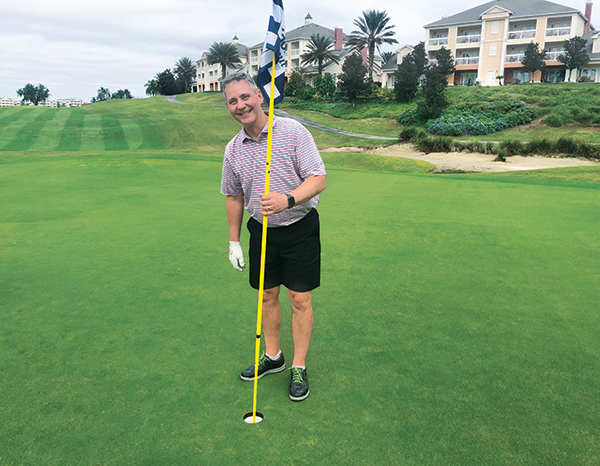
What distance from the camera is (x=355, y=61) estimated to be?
4253 centimetres

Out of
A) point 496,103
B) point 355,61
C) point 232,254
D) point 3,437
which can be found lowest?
point 3,437

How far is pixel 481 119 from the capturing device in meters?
32.9

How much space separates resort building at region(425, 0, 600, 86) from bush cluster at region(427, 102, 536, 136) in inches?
663

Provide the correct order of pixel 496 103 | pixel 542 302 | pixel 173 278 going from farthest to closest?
pixel 496 103
pixel 173 278
pixel 542 302

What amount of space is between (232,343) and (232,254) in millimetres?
653

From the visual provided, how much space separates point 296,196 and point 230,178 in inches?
25.4

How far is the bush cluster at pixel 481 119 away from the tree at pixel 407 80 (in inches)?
259

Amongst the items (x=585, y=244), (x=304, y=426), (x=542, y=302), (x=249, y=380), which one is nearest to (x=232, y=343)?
(x=249, y=380)

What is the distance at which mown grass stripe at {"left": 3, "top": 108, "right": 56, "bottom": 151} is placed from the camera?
77.8 ft

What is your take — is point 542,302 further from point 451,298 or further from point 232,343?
point 232,343

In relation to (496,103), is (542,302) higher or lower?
lower

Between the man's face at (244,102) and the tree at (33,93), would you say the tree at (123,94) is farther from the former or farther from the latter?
the man's face at (244,102)

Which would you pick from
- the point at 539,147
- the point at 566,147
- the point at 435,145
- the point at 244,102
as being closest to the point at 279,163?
the point at 244,102

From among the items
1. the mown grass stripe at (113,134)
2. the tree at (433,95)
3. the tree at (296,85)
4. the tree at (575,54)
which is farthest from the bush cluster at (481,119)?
the mown grass stripe at (113,134)
